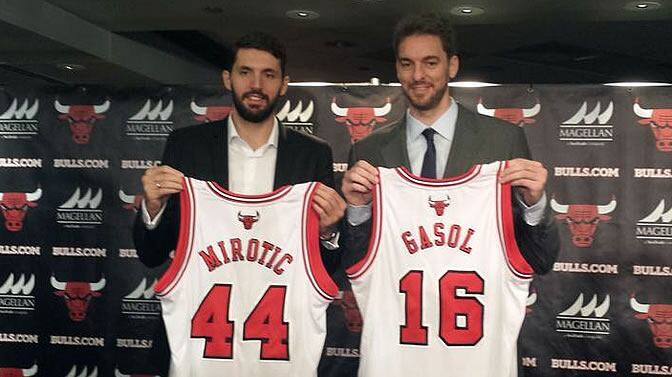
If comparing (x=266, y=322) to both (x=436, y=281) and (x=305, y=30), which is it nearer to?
(x=436, y=281)

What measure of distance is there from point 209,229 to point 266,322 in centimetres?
39

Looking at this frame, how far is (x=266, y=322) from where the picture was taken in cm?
249

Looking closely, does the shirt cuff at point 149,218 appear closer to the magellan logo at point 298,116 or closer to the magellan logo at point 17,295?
the magellan logo at point 298,116

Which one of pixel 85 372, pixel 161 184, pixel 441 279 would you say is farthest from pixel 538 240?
pixel 85 372

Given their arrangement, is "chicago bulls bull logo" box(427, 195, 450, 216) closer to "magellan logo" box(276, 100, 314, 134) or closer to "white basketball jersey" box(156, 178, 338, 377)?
"white basketball jersey" box(156, 178, 338, 377)

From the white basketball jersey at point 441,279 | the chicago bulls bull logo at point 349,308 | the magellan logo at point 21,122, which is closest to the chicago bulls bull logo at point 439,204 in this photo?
the white basketball jersey at point 441,279

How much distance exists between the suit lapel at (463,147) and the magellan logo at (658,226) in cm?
117

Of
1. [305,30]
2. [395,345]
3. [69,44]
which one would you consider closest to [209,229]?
A: [395,345]

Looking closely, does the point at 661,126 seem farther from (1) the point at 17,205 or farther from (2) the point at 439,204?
(1) the point at 17,205

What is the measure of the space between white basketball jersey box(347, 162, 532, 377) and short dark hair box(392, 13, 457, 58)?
49 cm

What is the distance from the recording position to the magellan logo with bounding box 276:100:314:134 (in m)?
3.43

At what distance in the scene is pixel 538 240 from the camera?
97.2 inches

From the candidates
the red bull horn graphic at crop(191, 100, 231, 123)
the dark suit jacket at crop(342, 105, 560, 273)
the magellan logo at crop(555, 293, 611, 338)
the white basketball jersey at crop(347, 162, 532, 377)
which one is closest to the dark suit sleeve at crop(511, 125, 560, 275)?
the dark suit jacket at crop(342, 105, 560, 273)

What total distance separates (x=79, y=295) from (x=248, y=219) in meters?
1.53
